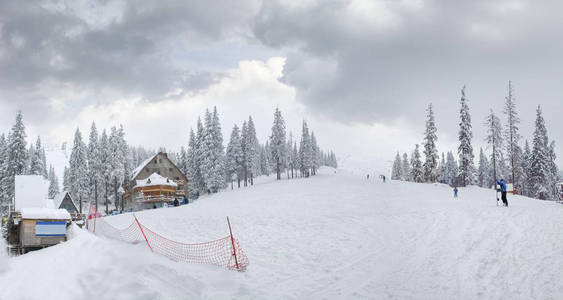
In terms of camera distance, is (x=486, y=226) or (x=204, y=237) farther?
(x=204, y=237)

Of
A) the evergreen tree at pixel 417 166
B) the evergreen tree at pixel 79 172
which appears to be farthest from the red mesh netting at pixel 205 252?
the evergreen tree at pixel 417 166

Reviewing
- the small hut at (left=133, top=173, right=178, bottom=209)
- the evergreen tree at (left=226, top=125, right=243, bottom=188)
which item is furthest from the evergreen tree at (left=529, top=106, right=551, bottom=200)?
the small hut at (left=133, top=173, right=178, bottom=209)

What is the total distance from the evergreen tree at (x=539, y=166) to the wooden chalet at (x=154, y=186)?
52.2 m

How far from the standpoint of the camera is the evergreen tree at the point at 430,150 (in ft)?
204

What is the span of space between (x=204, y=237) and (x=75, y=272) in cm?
943

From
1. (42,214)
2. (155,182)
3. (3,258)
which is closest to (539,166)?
(155,182)

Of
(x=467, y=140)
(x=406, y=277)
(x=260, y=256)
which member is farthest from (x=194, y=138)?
(x=406, y=277)

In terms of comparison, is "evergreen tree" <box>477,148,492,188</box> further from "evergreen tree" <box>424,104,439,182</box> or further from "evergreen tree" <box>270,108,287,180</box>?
"evergreen tree" <box>270,108,287,180</box>

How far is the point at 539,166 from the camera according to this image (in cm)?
Result: 5544

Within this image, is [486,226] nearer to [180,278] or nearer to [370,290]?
[370,290]

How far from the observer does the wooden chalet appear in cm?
5122

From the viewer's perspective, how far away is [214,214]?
98.8ft

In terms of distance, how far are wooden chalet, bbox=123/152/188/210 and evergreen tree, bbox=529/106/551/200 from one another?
52.2 meters

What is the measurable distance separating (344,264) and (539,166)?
5493cm
